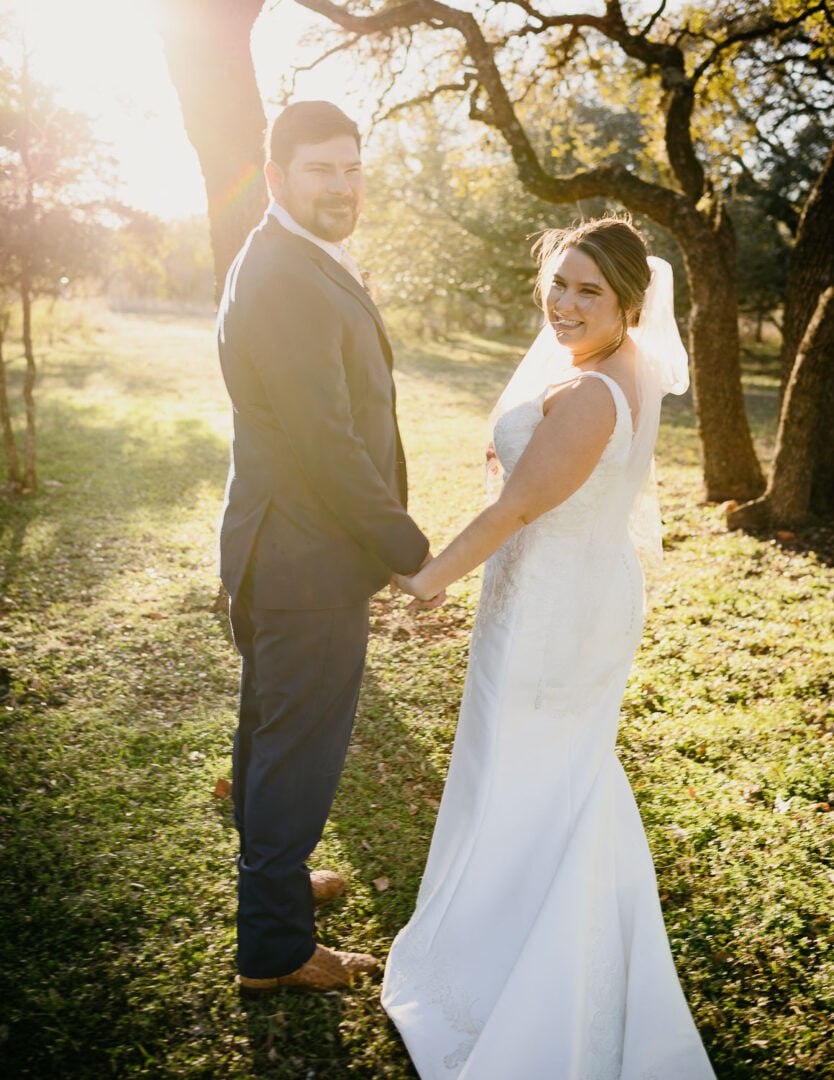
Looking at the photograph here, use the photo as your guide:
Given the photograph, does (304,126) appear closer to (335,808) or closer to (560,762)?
(560,762)

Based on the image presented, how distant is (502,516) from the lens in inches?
94.4

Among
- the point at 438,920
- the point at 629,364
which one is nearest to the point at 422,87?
the point at 629,364

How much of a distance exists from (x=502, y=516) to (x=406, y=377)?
21.8 metres

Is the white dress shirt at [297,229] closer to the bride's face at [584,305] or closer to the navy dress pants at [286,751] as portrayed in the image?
the bride's face at [584,305]

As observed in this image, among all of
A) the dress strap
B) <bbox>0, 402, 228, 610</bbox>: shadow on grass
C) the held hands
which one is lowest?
<bbox>0, 402, 228, 610</bbox>: shadow on grass

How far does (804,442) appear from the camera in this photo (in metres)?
7.89

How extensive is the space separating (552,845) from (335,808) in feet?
5.75

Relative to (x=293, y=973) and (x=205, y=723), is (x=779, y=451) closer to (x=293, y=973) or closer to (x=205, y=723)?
(x=205, y=723)

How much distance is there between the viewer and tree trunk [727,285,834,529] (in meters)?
7.64

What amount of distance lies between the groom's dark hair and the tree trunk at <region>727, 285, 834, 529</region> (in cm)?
661

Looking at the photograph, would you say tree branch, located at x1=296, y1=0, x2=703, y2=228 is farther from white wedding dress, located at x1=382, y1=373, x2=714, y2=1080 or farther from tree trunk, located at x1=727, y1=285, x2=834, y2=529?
white wedding dress, located at x1=382, y1=373, x2=714, y2=1080

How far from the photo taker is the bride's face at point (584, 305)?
2.53 metres

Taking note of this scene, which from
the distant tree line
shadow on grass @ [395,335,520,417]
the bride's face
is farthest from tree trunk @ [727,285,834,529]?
shadow on grass @ [395,335,520,417]

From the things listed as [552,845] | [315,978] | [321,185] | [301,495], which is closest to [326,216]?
[321,185]
